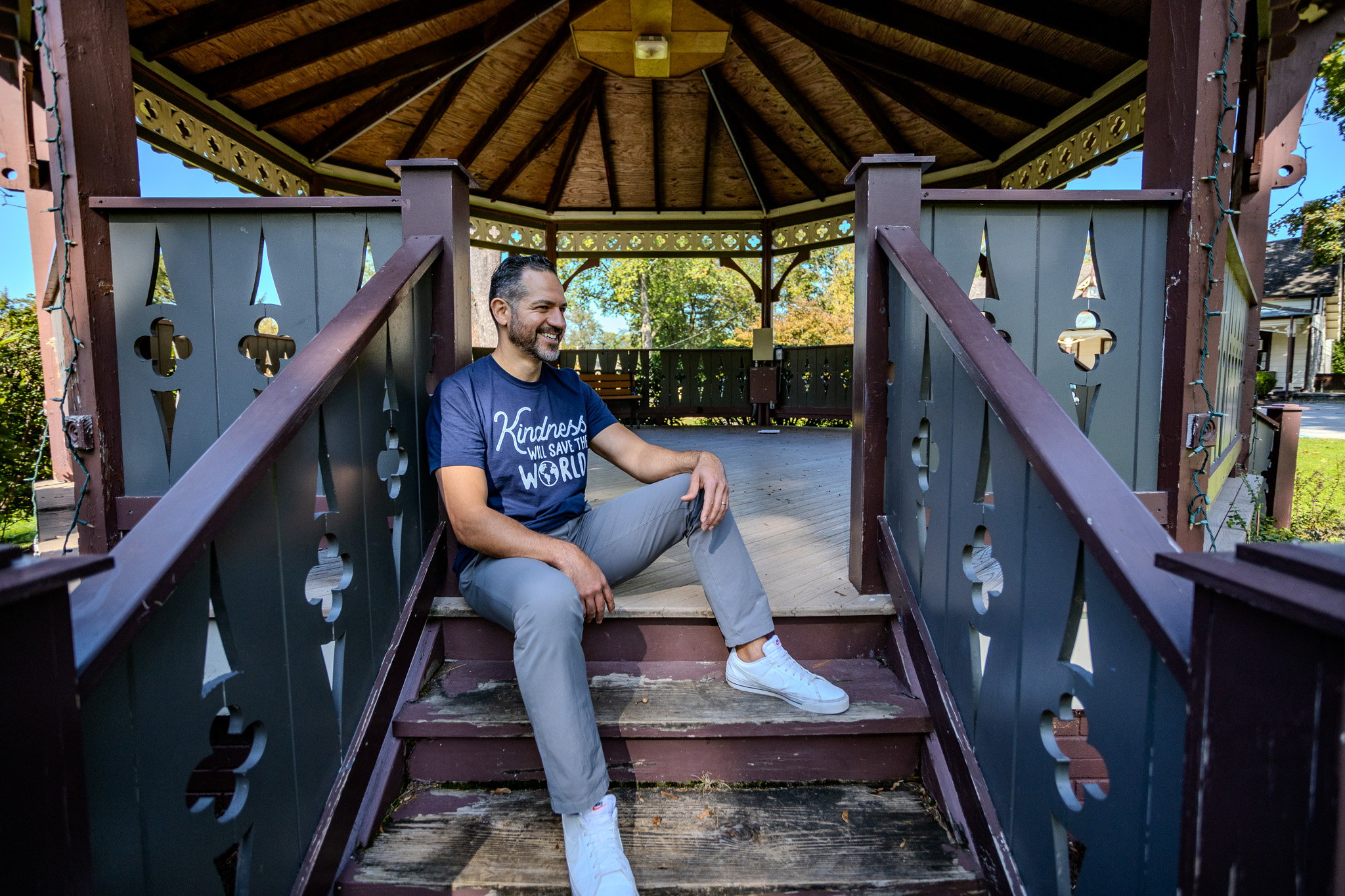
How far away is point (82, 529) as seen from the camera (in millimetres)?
2074

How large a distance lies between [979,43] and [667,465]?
17.3 feet

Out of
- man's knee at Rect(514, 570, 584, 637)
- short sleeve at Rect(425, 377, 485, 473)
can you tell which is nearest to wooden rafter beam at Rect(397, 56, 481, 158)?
short sleeve at Rect(425, 377, 485, 473)

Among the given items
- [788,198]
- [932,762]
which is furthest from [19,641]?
[788,198]

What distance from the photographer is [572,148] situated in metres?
7.83

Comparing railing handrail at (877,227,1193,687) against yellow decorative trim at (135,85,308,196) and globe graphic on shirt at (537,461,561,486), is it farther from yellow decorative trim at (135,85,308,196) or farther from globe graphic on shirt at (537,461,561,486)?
yellow decorative trim at (135,85,308,196)

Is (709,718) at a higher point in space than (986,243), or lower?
lower

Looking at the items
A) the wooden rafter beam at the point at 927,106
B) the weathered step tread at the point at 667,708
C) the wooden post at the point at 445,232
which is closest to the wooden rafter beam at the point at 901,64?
the wooden rafter beam at the point at 927,106

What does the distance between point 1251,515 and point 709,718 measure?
4.09 metres

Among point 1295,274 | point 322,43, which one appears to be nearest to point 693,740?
point 322,43

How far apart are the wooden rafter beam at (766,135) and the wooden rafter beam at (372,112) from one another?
2708 millimetres

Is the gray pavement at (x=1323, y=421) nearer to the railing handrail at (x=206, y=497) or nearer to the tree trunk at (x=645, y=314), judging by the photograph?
the railing handrail at (x=206, y=497)

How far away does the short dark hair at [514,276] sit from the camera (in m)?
1.92

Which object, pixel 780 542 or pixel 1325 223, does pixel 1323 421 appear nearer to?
pixel 1325 223

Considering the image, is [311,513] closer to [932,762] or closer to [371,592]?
[371,592]
